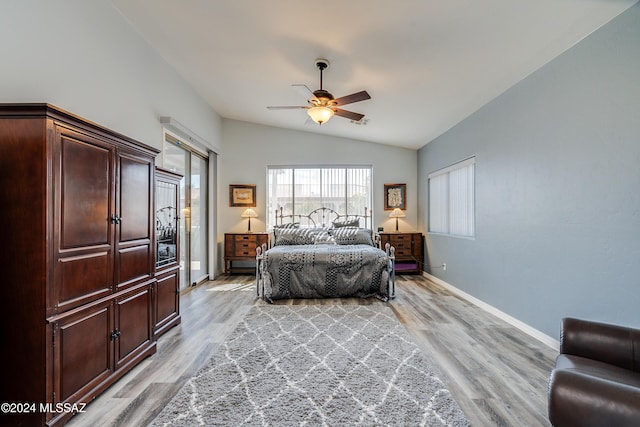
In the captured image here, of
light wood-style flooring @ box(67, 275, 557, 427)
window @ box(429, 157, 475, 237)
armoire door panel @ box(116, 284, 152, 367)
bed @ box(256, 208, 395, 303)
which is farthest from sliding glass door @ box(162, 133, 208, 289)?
window @ box(429, 157, 475, 237)

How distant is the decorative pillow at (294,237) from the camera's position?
5.26 m

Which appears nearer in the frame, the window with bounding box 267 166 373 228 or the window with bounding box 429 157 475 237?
the window with bounding box 429 157 475 237

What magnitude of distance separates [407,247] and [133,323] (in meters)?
5.05

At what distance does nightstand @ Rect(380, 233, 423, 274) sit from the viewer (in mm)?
6047

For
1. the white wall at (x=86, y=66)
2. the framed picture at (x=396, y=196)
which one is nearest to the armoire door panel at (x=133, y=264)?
the white wall at (x=86, y=66)

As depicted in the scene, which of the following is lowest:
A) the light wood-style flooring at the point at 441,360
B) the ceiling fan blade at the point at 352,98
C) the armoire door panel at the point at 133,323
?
the light wood-style flooring at the point at 441,360

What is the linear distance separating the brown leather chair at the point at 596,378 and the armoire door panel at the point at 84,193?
2.78m

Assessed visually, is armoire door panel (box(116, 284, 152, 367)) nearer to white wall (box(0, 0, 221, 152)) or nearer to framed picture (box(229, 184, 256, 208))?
white wall (box(0, 0, 221, 152))

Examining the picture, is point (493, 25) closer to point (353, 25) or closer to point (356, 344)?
point (353, 25)

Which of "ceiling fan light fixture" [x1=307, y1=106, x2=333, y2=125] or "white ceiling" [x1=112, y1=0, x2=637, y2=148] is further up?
"white ceiling" [x1=112, y1=0, x2=637, y2=148]

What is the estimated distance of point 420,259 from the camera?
609 cm

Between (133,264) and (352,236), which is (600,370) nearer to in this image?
(133,264)

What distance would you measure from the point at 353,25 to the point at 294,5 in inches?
22.1

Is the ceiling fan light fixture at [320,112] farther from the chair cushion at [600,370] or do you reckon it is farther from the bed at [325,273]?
the chair cushion at [600,370]
